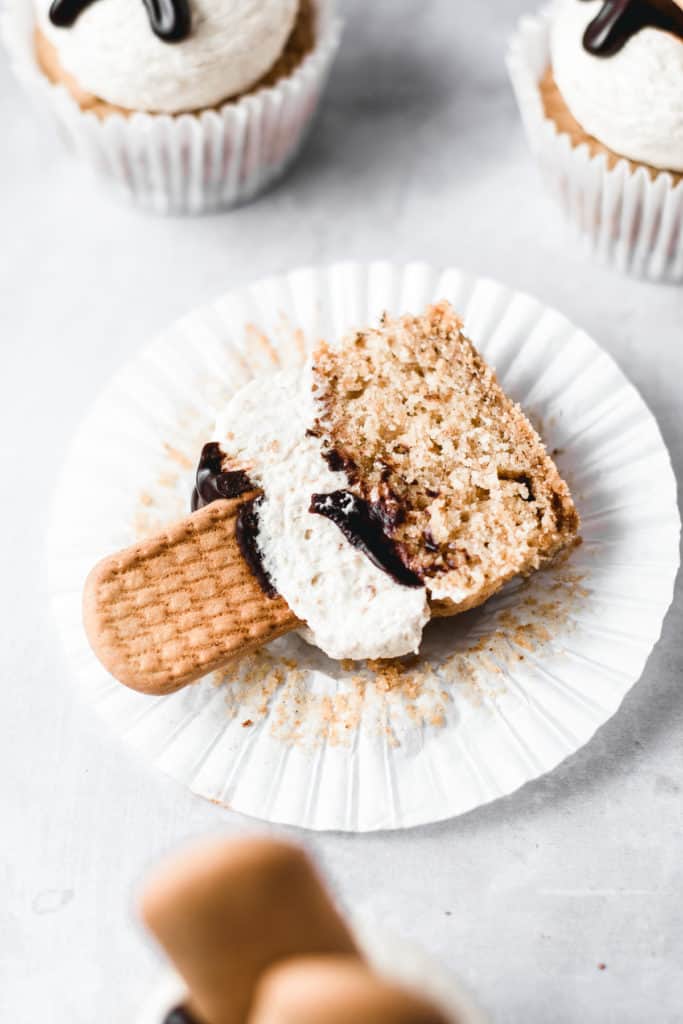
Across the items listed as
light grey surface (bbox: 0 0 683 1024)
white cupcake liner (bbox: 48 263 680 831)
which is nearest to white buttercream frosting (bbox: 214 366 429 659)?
white cupcake liner (bbox: 48 263 680 831)

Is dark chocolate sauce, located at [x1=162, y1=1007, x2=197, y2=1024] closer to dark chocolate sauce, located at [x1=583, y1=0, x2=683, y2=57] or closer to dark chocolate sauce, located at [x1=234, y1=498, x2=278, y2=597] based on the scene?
dark chocolate sauce, located at [x1=234, y1=498, x2=278, y2=597]

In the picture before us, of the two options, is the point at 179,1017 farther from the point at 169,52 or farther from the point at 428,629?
the point at 169,52

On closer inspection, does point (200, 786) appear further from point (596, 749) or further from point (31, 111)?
point (31, 111)

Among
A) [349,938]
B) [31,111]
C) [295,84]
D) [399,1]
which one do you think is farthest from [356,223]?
[349,938]

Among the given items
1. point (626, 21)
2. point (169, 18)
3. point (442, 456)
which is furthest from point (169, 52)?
point (442, 456)

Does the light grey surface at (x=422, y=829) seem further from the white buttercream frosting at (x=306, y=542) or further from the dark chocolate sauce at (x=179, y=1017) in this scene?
the dark chocolate sauce at (x=179, y=1017)

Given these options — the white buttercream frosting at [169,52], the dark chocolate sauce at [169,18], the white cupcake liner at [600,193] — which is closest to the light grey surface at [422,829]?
the white cupcake liner at [600,193]
